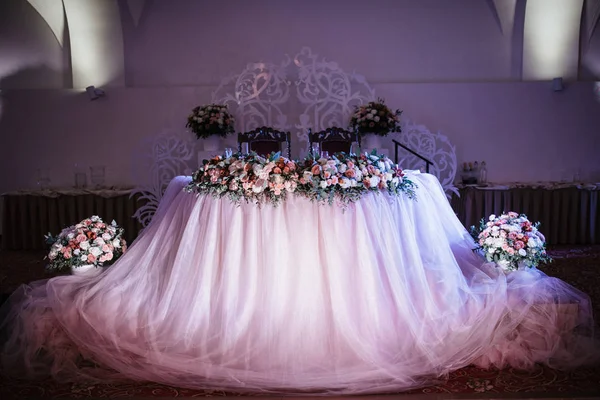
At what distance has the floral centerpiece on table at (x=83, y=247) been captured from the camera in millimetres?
3811

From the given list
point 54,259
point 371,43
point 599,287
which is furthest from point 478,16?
point 54,259

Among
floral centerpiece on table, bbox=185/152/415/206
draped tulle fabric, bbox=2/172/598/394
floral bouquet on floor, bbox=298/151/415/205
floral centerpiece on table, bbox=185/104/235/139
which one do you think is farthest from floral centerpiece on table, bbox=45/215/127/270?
floral centerpiece on table, bbox=185/104/235/139

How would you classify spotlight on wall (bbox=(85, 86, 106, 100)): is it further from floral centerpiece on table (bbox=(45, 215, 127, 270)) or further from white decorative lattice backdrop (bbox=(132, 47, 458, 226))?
floral centerpiece on table (bbox=(45, 215, 127, 270))

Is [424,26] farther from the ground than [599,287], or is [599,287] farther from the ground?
[424,26]

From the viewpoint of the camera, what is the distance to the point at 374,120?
7.18 meters

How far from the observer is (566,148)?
27.7 feet

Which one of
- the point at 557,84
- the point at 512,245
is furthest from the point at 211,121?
the point at 557,84

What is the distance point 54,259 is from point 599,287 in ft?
16.0

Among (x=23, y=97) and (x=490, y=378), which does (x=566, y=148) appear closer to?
(x=490, y=378)

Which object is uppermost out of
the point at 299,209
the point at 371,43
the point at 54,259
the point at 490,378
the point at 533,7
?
the point at 533,7

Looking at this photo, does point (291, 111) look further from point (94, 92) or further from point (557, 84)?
point (557, 84)

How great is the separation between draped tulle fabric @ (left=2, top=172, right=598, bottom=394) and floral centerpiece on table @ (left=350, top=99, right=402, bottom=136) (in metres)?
3.78

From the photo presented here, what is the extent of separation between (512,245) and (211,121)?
4.65 meters

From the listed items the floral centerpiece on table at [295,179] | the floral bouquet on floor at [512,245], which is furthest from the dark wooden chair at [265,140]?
Result: the floral bouquet on floor at [512,245]
